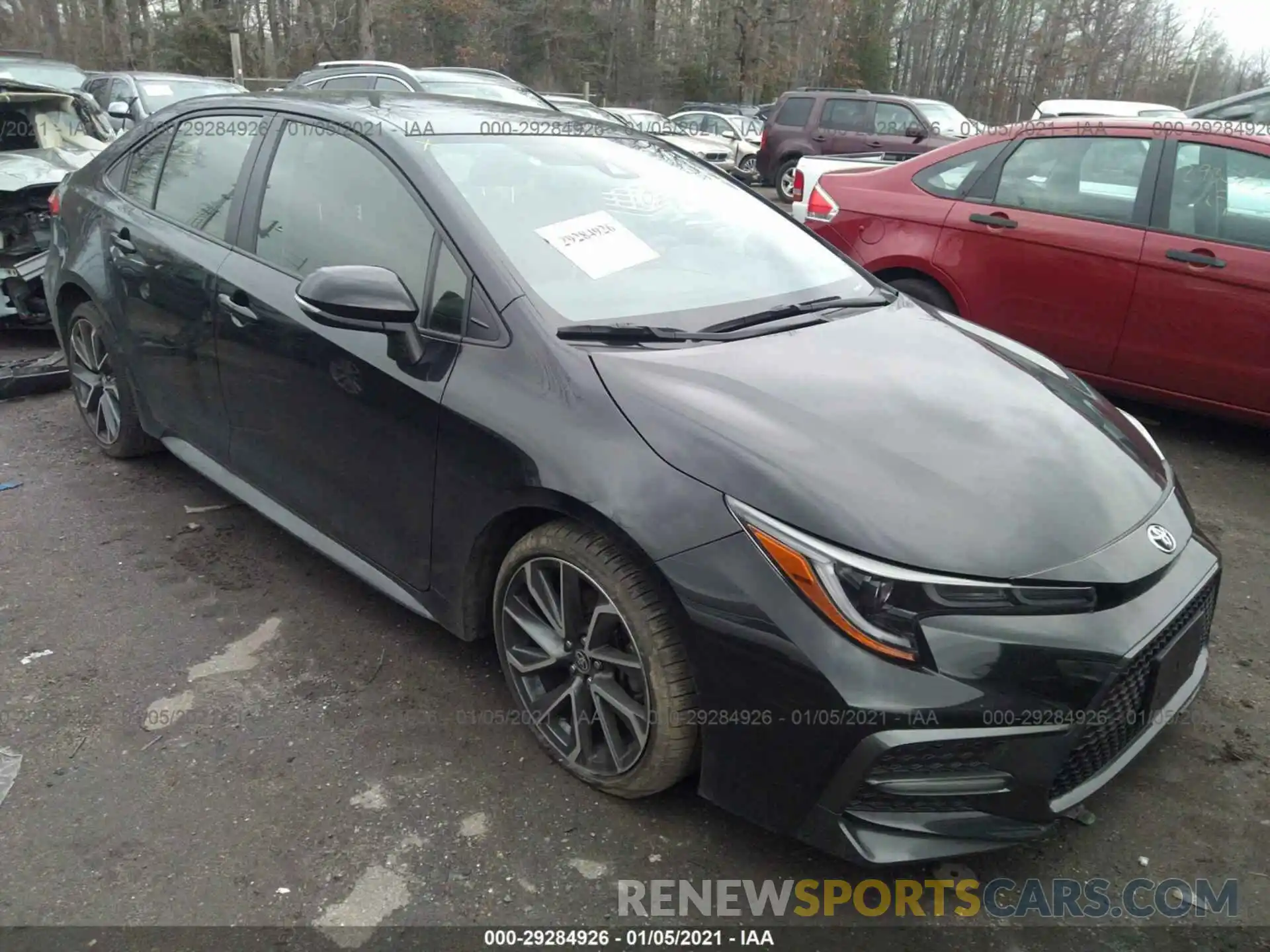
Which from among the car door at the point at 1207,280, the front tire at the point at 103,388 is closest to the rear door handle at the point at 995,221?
the car door at the point at 1207,280

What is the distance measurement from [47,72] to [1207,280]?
51.2 ft

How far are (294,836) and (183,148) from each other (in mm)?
2731

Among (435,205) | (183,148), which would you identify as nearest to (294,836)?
(435,205)

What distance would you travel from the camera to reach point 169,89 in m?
11.9

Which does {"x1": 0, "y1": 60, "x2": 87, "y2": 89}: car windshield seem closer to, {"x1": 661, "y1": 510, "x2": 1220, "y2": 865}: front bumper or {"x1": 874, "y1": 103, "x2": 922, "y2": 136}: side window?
{"x1": 874, "y1": 103, "x2": 922, "y2": 136}: side window

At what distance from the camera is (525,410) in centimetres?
235

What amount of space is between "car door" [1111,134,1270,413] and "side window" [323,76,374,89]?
8.78 metres

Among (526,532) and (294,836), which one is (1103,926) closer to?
(526,532)

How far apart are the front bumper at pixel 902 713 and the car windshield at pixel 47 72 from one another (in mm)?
14714

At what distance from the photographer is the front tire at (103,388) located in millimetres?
3998

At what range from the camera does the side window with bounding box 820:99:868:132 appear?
51.8 feet

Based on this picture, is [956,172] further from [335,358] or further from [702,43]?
[702,43]

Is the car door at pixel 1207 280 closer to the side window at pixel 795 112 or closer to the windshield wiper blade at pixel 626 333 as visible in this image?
the windshield wiper blade at pixel 626 333

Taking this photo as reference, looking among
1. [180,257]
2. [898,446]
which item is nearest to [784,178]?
[180,257]
